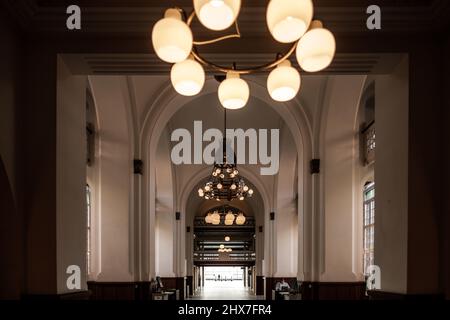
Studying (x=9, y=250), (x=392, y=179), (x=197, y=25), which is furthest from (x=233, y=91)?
(x=9, y=250)

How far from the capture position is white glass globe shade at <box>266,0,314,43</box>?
123 inches

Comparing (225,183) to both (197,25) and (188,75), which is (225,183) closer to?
(197,25)

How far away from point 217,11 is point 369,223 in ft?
28.7

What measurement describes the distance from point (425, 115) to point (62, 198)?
388 cm

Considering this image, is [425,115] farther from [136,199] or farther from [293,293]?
[293,293]

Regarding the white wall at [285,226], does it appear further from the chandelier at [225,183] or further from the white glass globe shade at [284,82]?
the white glass globe shade at [284,82]

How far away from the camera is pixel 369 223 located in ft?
36.2

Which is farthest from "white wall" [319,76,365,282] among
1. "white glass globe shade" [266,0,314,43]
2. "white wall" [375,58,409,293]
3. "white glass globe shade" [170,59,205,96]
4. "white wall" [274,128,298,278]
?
"white wall" [274,128,298,278]

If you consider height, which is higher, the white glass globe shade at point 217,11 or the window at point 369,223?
the white glass globe shade at point 217,11

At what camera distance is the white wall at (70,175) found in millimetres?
5375

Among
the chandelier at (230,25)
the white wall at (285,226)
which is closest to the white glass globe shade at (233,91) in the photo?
the chandelier at (230,25)

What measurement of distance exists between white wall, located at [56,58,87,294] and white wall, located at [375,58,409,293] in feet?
11.5

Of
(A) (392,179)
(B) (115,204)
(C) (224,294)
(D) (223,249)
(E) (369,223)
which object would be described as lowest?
(C) (224,294)
